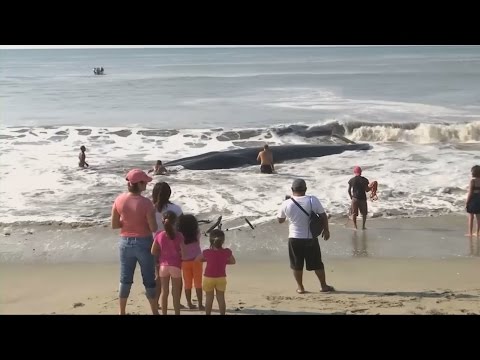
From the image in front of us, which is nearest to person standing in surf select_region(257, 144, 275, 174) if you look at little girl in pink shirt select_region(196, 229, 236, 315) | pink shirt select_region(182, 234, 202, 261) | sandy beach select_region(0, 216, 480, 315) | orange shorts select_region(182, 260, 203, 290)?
sandy beach select_region(0, 216, 480, 315)

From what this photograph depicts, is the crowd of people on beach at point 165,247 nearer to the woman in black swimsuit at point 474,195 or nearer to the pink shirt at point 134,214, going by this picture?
the pink shirt at point 134,214

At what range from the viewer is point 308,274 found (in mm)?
8688

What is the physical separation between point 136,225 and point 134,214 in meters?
0.11

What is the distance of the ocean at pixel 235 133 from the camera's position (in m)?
14.0

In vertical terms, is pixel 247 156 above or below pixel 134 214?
above

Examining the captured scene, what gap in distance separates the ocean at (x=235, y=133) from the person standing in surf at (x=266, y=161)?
0.33m

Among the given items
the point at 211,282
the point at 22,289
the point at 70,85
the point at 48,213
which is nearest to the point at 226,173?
the point at 48,213

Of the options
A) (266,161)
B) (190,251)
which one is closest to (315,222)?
(190,251)

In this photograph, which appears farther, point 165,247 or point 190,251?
point 190,251

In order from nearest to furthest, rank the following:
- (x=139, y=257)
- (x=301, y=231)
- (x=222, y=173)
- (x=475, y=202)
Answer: (x=139, y=257)
(x=301, y=231)
(x=475, y=202)
(x=222, y=173)

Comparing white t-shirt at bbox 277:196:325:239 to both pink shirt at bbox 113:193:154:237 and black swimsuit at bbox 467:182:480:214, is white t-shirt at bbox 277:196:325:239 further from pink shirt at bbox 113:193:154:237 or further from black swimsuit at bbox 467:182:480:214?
black swimsuit at bbox 467:182:480:214

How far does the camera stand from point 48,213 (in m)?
13.0

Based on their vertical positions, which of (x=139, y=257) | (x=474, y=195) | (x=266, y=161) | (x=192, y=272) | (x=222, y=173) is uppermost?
(x=266, y=161)

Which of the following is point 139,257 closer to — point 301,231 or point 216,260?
point 216,260
